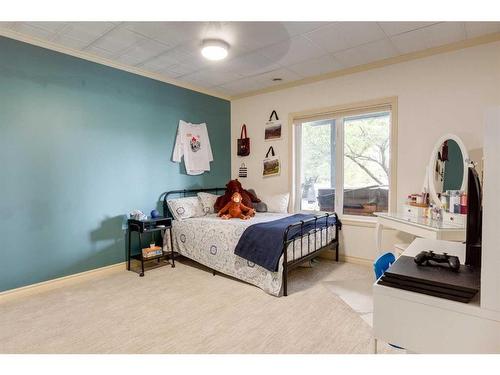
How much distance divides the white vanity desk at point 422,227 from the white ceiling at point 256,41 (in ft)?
5.75

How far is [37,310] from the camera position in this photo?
8.19 ft

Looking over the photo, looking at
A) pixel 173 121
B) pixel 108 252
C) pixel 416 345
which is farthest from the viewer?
pixel 173 121

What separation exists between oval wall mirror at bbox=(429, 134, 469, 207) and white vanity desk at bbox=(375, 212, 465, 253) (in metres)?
0.34

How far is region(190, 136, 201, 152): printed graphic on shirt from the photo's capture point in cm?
435

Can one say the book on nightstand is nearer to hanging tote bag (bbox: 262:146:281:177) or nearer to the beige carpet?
the beige carpet

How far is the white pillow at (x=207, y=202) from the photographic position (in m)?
4.16

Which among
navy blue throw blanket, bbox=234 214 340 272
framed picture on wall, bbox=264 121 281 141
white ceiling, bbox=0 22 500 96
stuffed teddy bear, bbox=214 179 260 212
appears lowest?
navy blue throw blanket, bbox=234 214 340 272

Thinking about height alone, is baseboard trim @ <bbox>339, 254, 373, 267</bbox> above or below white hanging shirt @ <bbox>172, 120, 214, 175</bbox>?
below

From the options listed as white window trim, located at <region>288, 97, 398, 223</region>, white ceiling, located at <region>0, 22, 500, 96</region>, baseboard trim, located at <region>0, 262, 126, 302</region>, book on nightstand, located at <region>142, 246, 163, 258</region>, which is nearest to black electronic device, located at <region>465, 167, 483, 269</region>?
white ceiling, located at <region>0, 22, 500, 96</region>

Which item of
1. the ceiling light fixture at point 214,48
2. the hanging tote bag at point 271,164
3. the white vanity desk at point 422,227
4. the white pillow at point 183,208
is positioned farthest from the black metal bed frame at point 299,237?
the ceiling light fixture at point 214,48

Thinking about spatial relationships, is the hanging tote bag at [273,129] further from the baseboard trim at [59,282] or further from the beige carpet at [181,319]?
the baseboard trim at [59,282]

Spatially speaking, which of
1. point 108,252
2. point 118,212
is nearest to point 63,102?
point 118,212

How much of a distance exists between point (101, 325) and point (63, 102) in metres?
2.22
